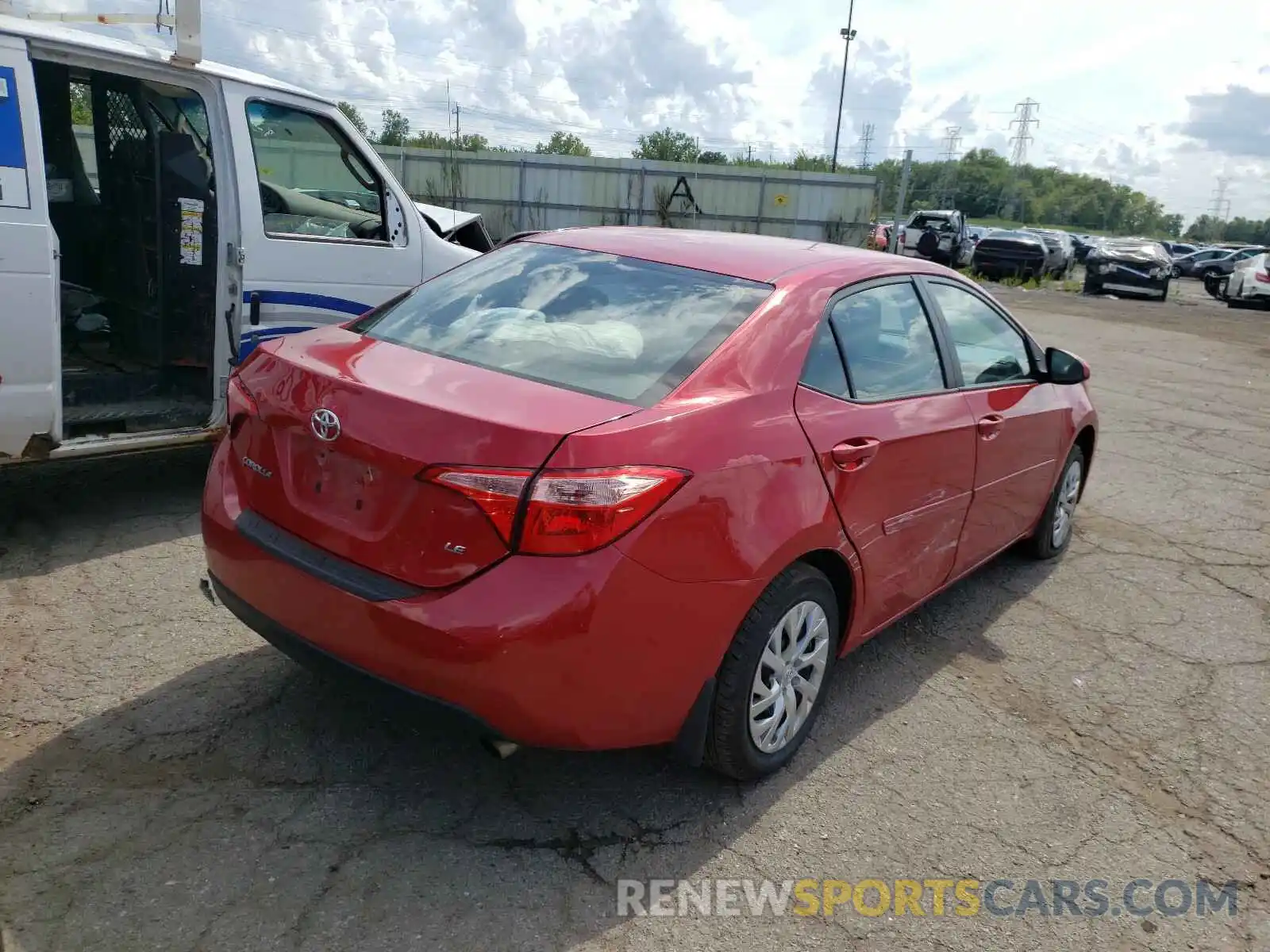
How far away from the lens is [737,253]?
3500mm

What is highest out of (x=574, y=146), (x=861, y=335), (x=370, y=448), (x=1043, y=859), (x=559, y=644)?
(x=574, y=146)

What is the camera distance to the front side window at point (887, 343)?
3.32m

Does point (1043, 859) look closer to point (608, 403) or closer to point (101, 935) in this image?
point (608, 403)

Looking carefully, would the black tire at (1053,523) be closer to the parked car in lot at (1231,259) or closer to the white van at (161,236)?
the white van at (161,236)

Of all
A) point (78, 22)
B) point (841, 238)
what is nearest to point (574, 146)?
point (841, 238)

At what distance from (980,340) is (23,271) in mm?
4008

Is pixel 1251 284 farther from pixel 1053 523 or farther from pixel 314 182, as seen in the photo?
pixel 314 182

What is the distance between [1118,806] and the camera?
3.18 metres

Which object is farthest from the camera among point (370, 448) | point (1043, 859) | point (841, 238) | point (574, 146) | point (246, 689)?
point (574, 146)

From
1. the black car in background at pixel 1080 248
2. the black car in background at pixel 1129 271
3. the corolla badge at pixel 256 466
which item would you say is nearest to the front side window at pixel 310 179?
the corolla badge at pixel 256 466

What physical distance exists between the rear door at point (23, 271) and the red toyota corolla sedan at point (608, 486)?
1.69 m

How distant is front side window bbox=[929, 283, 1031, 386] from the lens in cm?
402

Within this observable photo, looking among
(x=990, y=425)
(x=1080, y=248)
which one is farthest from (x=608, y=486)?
(x=1080, y=248)

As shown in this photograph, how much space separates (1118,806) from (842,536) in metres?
1.26
